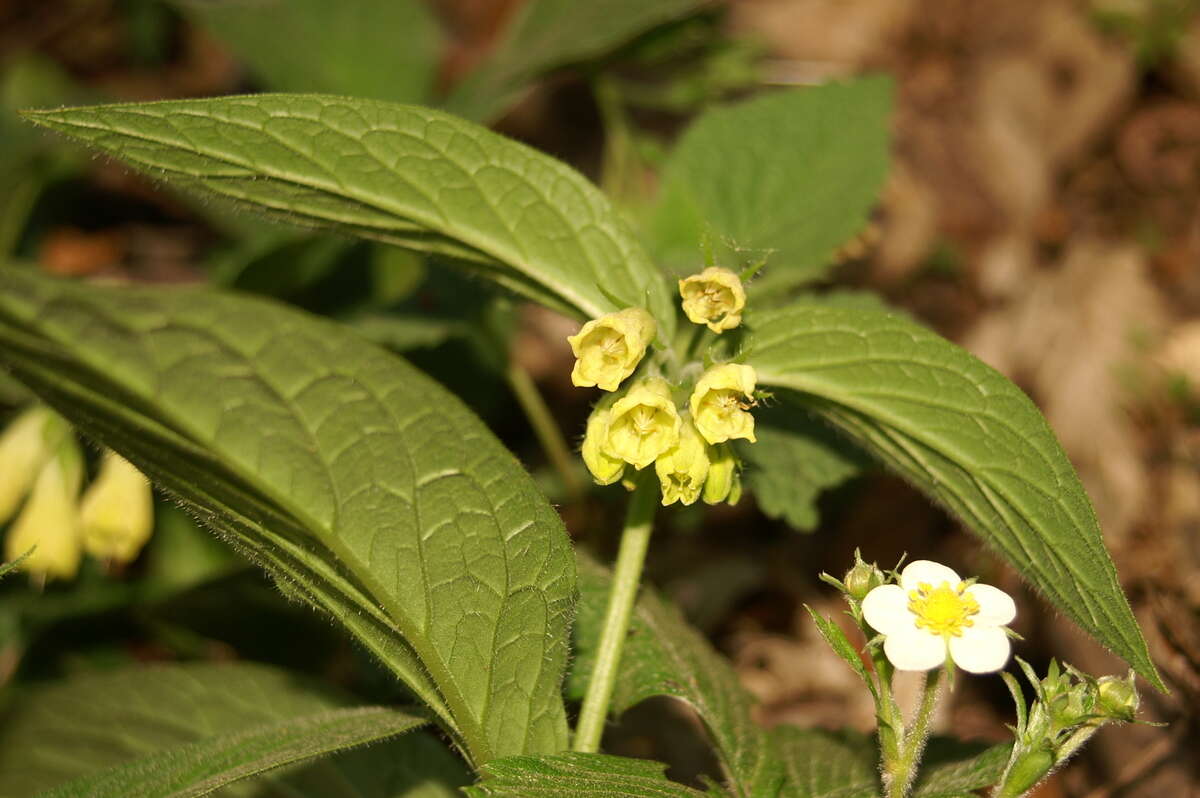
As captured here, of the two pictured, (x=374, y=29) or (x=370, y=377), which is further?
(x=374, y=29)

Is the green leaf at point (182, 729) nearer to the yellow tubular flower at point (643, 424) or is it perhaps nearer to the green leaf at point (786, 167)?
the yellow tubular flower at point (643, 424)

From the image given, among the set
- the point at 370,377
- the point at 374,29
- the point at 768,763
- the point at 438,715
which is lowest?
the point at 768,763

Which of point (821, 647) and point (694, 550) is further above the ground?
point (694, 550)

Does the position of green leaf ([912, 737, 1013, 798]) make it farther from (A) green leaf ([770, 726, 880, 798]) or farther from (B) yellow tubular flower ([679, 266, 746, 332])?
(B) yellow tubular flower ([679, 266, 746, 332])

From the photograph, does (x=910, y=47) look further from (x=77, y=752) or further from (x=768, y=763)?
(x=77, y=752)

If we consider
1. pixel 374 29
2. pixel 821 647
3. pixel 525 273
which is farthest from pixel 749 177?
pixel 374 29
